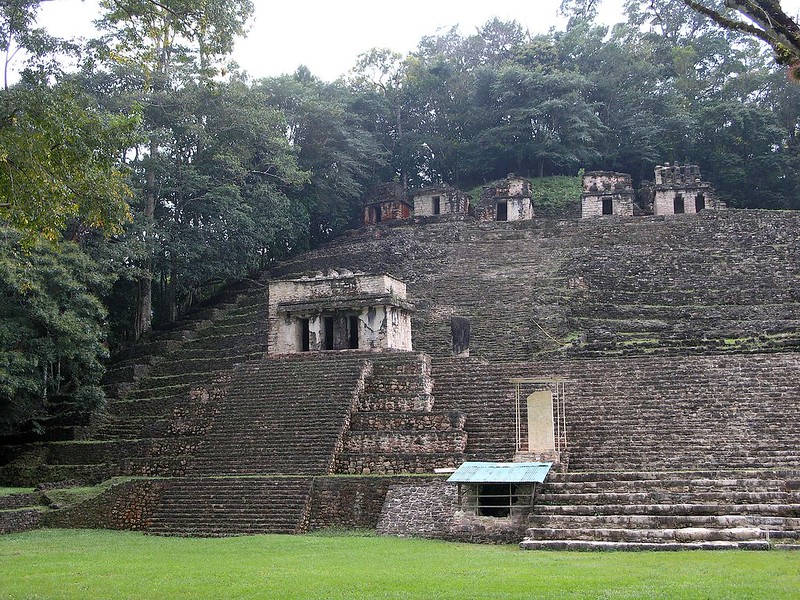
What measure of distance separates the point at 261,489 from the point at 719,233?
836 inches

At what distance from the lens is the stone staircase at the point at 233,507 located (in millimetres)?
16328

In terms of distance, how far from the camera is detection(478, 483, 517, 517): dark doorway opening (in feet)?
47.5

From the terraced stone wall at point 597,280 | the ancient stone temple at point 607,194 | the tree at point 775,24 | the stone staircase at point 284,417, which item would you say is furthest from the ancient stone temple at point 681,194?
the tree at point 775,24

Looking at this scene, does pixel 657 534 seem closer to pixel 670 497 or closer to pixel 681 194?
pixel 670 497

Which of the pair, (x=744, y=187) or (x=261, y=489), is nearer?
(x=261, y=489)

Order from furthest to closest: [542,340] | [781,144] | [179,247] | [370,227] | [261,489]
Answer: [781,144] < [370,227] < [179,247] < [542,340] < [261,489]

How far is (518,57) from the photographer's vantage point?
4619 cm

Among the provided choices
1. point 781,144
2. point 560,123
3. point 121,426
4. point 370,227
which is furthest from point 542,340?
point 781,144

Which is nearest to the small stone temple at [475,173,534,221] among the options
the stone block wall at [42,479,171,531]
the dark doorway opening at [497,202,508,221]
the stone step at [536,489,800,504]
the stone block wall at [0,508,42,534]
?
the dark doorway opening at [497,202,508,221]

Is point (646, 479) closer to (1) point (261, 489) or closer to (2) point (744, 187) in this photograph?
(1) point (261, 489)

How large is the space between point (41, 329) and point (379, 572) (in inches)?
604

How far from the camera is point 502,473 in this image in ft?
47.2

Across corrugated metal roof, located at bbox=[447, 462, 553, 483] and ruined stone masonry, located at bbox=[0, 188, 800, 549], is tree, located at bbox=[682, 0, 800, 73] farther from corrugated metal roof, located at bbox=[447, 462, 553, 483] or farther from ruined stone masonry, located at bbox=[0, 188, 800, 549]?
corrugated metal roof, located at bbox=[447, 462, 553, 483]

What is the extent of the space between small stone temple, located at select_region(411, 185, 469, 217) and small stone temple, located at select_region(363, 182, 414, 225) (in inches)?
37.6
